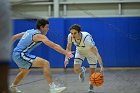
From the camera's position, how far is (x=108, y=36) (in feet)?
45.5

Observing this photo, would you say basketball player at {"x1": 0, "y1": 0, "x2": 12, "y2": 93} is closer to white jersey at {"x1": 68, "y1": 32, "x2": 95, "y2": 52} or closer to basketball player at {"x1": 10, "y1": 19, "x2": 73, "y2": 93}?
basketball player at {"x1": 10, "y1": 19, "x2": 73, "y2": 93}

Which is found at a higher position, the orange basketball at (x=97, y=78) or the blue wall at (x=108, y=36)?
the blue wall at (x=108, y=36)

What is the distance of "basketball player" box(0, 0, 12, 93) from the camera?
219cm

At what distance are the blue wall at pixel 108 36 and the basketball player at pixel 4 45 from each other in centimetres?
1151

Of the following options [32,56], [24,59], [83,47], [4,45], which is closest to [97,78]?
[83,47]

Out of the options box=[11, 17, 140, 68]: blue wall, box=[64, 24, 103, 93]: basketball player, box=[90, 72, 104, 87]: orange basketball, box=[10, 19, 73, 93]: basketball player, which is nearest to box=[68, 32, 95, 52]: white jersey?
box=[64, 24, 103, 93]: basketball player

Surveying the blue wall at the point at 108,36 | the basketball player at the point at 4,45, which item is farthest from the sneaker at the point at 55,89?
the blue wall at the point at 108,36

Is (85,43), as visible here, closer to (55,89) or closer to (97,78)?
(97,78)

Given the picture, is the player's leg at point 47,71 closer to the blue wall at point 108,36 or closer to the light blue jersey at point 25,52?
the light blue jersey at point 25,52

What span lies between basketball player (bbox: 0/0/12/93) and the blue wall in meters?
11.5

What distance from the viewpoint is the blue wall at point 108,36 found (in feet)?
45.2

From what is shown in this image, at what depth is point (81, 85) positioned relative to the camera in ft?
30.6

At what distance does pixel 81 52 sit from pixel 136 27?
19.8 ft

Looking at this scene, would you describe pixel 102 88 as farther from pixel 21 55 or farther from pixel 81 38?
pixel 21 55
